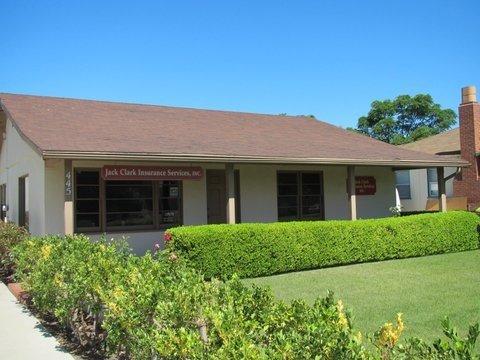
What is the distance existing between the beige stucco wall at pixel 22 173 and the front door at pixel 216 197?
15.2 ft

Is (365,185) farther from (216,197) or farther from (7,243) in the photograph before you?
(7,243)

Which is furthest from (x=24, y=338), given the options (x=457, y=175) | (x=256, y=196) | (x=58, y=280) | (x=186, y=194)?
(x=457, y=175)

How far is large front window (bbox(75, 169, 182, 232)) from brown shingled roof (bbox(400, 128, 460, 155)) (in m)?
15.6

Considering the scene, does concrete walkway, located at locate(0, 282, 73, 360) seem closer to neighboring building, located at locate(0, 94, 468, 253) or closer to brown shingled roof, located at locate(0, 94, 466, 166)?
neighboring building, located at locate(0, 94, 468, 253)

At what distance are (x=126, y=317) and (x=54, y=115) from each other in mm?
11497

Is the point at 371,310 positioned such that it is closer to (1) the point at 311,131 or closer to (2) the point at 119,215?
(2) the point at 119,215

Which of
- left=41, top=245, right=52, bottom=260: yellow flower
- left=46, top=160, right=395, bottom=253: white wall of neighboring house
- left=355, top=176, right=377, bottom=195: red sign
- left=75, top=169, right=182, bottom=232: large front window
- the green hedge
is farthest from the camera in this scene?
left=355, top=176, right=377, bottom=195: red sign

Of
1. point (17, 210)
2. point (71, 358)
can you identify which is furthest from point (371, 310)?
point (17, 210)

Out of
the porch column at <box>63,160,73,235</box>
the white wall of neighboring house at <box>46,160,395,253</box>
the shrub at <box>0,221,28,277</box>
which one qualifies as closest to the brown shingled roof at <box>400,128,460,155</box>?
the white wall of neighboring house at <box>46,160,395,253</box>

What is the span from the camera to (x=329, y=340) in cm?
295

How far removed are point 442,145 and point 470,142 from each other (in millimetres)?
3904

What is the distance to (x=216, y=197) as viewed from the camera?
51.3ft

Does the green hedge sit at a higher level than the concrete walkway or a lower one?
higher

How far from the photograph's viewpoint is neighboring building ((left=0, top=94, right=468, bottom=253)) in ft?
41.3
